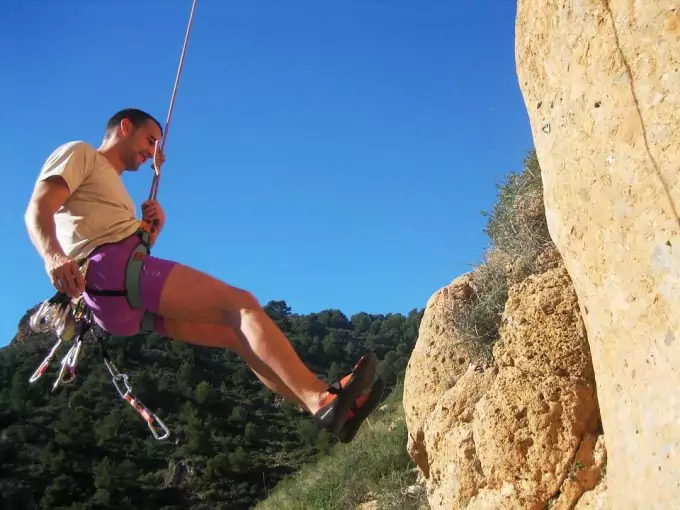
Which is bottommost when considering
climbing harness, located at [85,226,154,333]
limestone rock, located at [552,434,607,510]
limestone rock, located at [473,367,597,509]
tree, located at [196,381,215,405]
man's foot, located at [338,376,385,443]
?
limestone rock, located at [552,434,607,510]

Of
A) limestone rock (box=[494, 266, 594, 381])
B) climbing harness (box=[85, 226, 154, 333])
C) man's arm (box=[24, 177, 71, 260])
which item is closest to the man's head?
man's arm (box=[24, 177, 71, 260])

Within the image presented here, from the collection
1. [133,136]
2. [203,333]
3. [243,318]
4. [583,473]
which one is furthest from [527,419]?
[133,136]

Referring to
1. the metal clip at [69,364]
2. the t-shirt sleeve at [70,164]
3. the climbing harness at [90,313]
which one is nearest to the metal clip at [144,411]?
the climbing harness at [90,313]

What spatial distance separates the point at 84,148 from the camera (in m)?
3.46

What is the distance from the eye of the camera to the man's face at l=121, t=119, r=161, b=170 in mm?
3768

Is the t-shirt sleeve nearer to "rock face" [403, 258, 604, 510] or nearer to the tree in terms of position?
"rock face" [403, 258, 604, 510]

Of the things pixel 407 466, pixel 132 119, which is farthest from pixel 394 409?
pixel 132 119

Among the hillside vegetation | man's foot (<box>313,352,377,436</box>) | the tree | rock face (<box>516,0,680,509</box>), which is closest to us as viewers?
rock face (<box>516,0,680,509</box>)

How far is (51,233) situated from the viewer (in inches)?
124

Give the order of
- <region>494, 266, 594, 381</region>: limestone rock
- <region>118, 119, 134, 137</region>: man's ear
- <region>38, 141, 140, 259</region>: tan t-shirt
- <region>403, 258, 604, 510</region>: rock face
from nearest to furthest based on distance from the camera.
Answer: <region>38, 141, 140, 259</region>: tan t-shirt, <region>118, 119, 134, 137</region>: man's ear, <region>403, 258, 604, 510</region>: rock face, <region>494, 266, 594, 381</region>: limestone rock

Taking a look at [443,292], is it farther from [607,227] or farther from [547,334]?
[607,227]

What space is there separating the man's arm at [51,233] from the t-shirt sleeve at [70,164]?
29 mm

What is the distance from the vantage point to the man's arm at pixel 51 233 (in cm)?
301

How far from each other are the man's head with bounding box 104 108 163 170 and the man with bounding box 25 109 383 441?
92 millimetres
